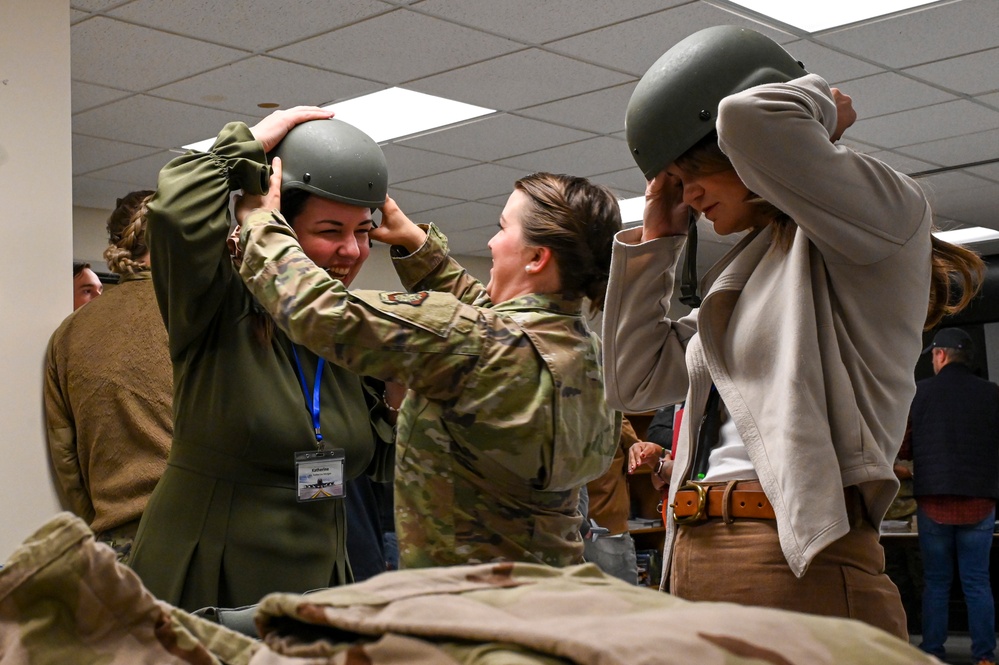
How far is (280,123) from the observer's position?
2.13 metres

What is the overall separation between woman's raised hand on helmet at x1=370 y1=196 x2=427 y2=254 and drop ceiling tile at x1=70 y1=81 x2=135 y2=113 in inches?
136

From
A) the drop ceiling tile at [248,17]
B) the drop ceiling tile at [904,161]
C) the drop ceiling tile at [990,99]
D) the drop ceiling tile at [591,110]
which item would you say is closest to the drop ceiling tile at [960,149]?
the drop ceiling tile at [904,161]

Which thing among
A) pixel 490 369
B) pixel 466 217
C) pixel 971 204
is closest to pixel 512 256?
pixel 490 369

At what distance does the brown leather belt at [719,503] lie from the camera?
1372mm

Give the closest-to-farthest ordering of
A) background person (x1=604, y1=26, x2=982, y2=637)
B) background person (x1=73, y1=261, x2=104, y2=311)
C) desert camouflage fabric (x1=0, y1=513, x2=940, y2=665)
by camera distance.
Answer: desert camouflage fabric (x1=0, y1=513, x2=940, y2=665), background person (x1=604, y1=26, x2=982, y2=637), background person (x1=73, y1=261, x2=104, y2=311)

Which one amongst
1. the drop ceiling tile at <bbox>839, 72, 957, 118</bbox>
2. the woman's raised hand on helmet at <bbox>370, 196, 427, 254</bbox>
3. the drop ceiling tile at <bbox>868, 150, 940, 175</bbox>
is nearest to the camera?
the woman's raised hand on helmet at <bbox>370, 196, 427, 254</bbox>

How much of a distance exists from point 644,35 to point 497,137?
175 cm

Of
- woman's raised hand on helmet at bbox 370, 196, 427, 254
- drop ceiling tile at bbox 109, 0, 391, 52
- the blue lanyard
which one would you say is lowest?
the blue lanyard

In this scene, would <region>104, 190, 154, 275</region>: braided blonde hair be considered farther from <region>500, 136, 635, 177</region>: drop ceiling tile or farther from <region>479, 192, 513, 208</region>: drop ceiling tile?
<region>479, 192, 513, 208</region>: drop ceiling tile

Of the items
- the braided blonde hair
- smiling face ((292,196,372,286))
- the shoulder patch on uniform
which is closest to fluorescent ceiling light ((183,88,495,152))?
the braided blonde hair

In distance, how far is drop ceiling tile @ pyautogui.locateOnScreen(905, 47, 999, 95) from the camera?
5.14m

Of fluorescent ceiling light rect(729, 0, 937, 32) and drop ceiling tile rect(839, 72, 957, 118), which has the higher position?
fluorescent ceiling light rect(729, 0, 937, 32)

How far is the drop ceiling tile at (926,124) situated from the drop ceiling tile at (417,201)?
9.48ft

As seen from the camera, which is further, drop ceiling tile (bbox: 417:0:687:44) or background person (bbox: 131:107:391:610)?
drop ceiling tile (bbox: 417:0:687:44)
